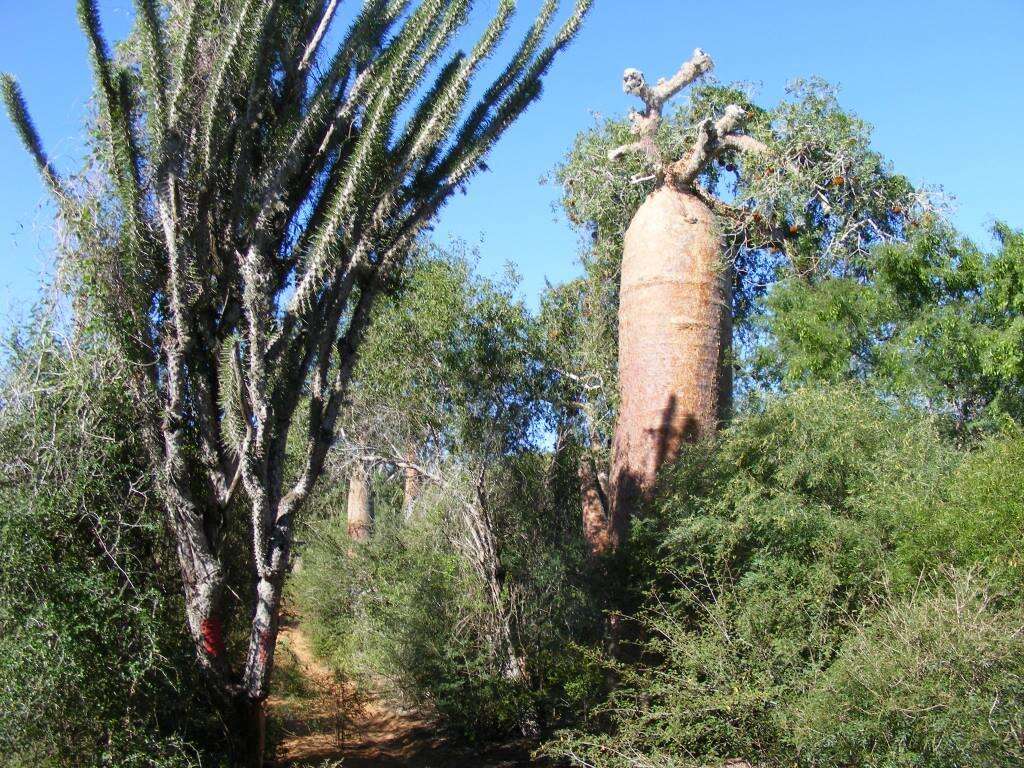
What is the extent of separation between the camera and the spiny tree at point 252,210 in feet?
21.8

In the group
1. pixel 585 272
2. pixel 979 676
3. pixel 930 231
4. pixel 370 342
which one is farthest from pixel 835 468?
pixel 585 272

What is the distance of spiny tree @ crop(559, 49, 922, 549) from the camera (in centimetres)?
1048

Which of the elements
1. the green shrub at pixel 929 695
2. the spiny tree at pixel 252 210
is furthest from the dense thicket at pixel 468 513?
the green shrub at pixel 929 695

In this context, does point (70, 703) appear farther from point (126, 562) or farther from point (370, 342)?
point (370, 342)

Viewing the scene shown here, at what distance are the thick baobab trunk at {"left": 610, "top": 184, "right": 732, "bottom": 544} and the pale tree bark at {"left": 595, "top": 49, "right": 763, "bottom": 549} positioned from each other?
1 centimetres

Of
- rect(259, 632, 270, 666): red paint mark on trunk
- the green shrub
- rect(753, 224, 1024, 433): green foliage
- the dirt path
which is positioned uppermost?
rect(753, 224, 1024, 433): green foliage

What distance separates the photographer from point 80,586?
20.1ft

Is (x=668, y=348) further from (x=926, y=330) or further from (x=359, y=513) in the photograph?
(x=359, y=513)

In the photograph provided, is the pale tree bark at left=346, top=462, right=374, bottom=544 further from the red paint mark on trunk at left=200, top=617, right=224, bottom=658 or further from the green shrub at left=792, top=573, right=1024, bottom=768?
the green shrub at left=792, top=573, right=1024, bottom=768

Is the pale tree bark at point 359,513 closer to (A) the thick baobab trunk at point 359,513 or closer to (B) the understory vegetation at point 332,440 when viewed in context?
(A) the thick baobab trunk at point 359,513

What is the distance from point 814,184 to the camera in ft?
41.1

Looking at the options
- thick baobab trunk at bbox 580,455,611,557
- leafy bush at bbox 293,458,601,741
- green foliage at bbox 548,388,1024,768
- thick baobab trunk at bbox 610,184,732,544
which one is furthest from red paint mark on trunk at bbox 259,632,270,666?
thick baobab trunk at bbox 580,455,611,557

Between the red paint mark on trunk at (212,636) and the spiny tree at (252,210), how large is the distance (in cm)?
1

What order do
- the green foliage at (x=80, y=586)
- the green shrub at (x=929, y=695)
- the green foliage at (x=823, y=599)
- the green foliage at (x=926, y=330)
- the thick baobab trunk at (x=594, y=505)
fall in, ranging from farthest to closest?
the thick baobab trunk at (x=594, y=505) → the green foliage at (x=926, y=330) → the green foliage at (x=80, y=586) → the green foliage at (x=823, y=599) → the green shrub at (x=929, y=695)
